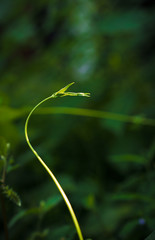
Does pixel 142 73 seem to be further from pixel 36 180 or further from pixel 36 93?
pixel 36 180

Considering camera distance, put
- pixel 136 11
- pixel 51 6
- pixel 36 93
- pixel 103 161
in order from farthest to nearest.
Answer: pixel 51 6, pixel 36 93, pixel 136 11, pixel 103 161

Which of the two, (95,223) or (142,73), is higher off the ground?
(142,73)

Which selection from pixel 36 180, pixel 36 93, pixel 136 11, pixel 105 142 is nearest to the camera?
pixel 36 180

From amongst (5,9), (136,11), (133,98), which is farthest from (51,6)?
(133,98)

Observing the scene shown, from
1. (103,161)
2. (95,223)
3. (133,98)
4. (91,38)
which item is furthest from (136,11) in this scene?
(95,223)

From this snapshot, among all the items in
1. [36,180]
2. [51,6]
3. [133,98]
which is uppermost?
[51,6]

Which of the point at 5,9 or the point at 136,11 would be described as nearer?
the point at 136,11
